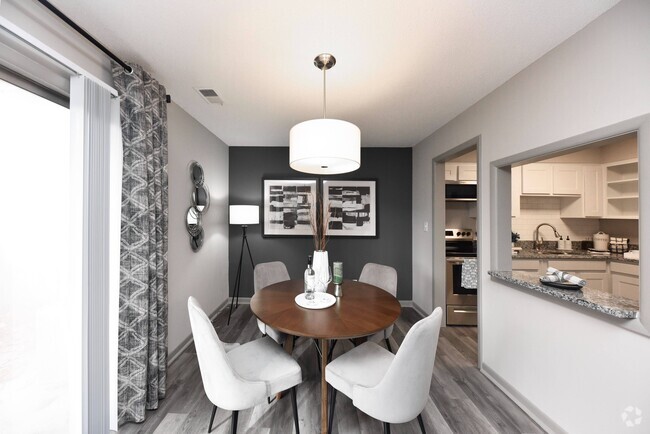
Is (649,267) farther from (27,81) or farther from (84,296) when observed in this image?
(27,81)

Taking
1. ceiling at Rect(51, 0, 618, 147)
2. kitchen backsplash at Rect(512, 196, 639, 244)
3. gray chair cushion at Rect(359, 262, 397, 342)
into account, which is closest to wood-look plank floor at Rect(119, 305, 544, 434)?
gray chair cushion at Rect(359, 262, 397, 342)

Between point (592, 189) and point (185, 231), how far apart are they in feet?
16.8

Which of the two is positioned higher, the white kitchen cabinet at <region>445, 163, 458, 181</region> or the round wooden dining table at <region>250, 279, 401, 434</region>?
the white kitchen cabinet at <region>445, 163, 458, 181</region>

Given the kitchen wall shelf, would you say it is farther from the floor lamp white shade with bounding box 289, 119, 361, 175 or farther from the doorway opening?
the floor lamp white shade with bounding box 289, 119, 361, 175

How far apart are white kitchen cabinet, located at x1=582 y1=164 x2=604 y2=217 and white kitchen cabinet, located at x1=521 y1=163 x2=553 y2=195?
18.2 inches

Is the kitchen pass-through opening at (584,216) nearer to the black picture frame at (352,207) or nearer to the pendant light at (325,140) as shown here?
the black picture frame at (352,207)

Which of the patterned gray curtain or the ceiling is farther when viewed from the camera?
the patterned gray curtain

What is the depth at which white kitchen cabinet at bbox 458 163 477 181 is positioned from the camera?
359 cm

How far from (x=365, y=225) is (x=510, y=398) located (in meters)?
2.60

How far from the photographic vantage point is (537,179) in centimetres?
336

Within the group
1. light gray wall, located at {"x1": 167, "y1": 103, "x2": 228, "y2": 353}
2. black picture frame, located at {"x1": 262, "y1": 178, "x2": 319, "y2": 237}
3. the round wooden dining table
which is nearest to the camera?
the round wooden dining table

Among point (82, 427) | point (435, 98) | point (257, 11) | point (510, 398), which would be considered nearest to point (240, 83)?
point (257, 11)

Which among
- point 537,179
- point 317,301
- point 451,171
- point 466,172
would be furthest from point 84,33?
point 537,179

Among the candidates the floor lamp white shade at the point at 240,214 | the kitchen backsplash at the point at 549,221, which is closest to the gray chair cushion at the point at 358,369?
the floor lamp white shade at the point at 240,214
